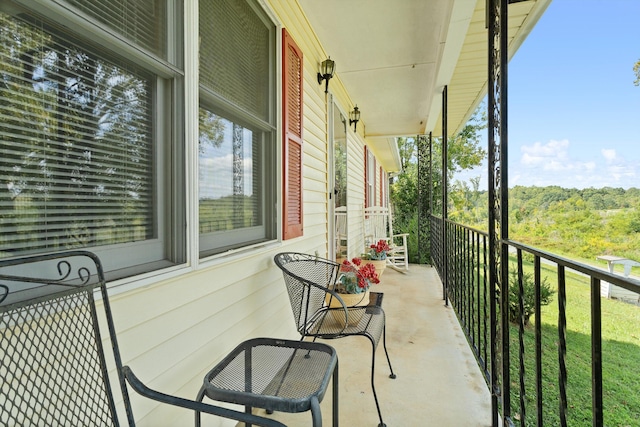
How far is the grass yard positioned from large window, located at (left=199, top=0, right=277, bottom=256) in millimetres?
1662

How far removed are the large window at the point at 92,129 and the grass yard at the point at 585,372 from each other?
1846 mm

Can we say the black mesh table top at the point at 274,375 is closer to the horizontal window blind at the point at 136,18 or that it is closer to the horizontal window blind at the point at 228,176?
the horizontal window blind at the point at 228,176

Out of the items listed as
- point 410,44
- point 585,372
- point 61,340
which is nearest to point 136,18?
point 61,340

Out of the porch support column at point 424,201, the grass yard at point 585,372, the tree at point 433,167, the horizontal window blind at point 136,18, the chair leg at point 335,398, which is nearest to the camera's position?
the horizontal window blind at point 136,18

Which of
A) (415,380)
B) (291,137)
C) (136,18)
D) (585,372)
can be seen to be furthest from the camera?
(585,372)

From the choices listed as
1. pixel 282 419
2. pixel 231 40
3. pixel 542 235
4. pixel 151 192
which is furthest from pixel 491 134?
pixel 542 235

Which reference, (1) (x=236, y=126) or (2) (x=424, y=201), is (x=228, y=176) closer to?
(1) (x=236, y=126)

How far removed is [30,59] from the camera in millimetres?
832

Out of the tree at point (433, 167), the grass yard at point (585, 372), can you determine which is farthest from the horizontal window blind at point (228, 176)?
the tree at point (433, 167)

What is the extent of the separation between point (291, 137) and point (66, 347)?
6.26 feet

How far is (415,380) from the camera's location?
6.95 ft

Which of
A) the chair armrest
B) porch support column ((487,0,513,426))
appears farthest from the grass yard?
the chair armrest

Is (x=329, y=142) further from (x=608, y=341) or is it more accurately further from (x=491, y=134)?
(x=608, y=341)

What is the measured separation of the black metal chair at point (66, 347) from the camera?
0.77m
